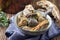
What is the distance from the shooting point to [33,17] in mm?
1052

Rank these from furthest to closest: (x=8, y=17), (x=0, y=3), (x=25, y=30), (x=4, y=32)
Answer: (x=0, y=3) < (x=8, y=17) < (x=4, y=32) < (x=25, y=30)

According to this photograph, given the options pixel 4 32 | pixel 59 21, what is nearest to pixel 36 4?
pixel 59 21

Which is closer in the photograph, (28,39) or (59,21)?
(28,39)

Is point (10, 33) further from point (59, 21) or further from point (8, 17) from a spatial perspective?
point (59, 21)

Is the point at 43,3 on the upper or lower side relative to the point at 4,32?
upper

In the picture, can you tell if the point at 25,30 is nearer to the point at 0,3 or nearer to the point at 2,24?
the point at 2,24

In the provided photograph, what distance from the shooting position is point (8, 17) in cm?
123

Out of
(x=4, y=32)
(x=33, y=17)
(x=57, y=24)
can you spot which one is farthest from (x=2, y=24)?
(x=57, y=24)

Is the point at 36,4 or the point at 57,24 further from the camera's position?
the point at 36,4

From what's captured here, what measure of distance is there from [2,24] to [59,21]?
40cm

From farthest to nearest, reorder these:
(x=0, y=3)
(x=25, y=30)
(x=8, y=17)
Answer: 1. (x=0, y=3)
2. (x=8, y=17)
3. (x=25, y=30)

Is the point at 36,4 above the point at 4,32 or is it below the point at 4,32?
above

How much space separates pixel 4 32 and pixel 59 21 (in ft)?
1.28

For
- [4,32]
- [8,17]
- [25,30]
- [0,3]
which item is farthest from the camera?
[0,3]
